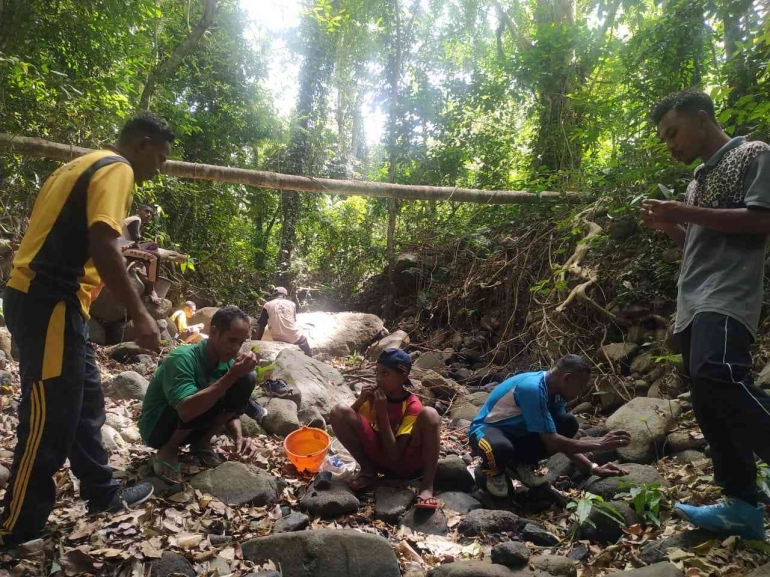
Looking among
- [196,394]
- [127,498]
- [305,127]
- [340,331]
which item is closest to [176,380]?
[196,394]

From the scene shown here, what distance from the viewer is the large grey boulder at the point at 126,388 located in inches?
188

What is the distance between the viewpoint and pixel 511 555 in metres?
2.31

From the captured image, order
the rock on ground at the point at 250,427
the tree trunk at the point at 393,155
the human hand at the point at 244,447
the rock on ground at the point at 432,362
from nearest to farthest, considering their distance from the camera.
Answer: the human hand at the point at 244,447, the rock on ground at the point at 250,427, the rock on ground at the point at 432,362, the tree trunk at the point at 393,155

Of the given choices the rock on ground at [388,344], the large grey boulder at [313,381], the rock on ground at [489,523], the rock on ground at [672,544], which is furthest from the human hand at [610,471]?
the rock on ground at [388,344]

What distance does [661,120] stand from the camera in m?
2.49

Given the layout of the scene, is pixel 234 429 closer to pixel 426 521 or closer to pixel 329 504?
pixel 329 504

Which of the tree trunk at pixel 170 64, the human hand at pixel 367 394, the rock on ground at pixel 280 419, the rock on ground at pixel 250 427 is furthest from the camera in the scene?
the tree trunk at pixel 170 64

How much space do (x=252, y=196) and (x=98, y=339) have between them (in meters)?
6.33

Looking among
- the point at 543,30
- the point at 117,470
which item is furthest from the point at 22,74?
the point at 543,30

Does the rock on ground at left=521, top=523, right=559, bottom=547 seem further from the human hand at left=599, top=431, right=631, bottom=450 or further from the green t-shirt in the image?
the green t-shirt

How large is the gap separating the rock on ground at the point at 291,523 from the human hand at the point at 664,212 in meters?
2.51

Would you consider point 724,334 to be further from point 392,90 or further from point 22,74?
point 392,90

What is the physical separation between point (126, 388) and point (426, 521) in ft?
11.2

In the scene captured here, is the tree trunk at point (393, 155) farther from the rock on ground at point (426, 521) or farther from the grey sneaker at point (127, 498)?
the grey sneaker at point (127, 498)
